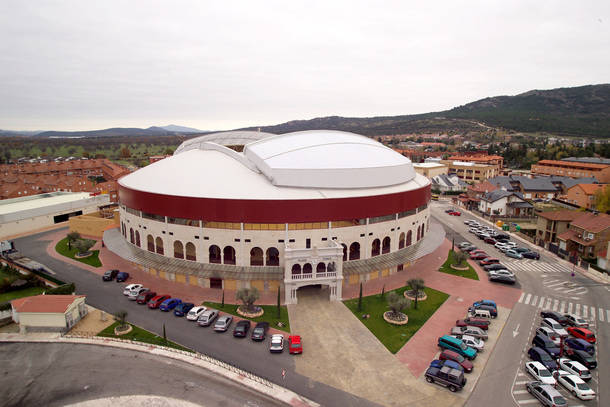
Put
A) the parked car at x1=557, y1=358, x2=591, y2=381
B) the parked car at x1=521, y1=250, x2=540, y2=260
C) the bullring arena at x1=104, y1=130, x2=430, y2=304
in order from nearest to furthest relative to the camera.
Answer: the parked car at x1=557, y1=358, x2=591, y2=381, the bullring arena at x1=104, y1=130, x2=430, y2=304, the parked car at x1=521, y1=250, x2=540, y2=260

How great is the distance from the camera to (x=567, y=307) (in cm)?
3812

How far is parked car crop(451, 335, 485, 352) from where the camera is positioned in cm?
2952

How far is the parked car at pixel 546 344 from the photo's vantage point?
96.0 ft

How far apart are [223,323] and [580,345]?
3014 centimetres

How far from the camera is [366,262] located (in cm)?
4138

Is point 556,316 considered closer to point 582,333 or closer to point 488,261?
point 582,333

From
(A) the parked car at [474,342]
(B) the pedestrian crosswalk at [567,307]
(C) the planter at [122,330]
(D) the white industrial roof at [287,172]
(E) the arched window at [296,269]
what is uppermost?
(D) the white industrial roof at [287,172]

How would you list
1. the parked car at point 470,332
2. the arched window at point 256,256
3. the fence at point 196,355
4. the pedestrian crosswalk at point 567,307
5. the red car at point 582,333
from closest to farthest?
the fence at point 196,355, the parked car at point 470,332, the red car at point 582,333, the pedestrian crosswalk at point 567,307, the arched window at point 256,256

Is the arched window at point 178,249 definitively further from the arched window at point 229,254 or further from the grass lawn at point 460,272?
the grass lawn at point 460,272

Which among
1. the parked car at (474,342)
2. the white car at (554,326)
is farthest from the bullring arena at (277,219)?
the white car at (554,326)

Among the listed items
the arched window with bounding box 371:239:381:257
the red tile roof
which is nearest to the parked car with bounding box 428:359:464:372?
the arched window with bounding box 371:239:381:257

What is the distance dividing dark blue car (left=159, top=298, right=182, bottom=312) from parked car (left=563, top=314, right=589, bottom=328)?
37.7m

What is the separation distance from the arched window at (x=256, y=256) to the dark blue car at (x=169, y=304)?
331 inches

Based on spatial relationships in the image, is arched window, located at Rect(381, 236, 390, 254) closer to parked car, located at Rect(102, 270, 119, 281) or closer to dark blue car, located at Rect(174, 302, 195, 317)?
dark blue car, located at Rect(174, 302, 195, 317)
